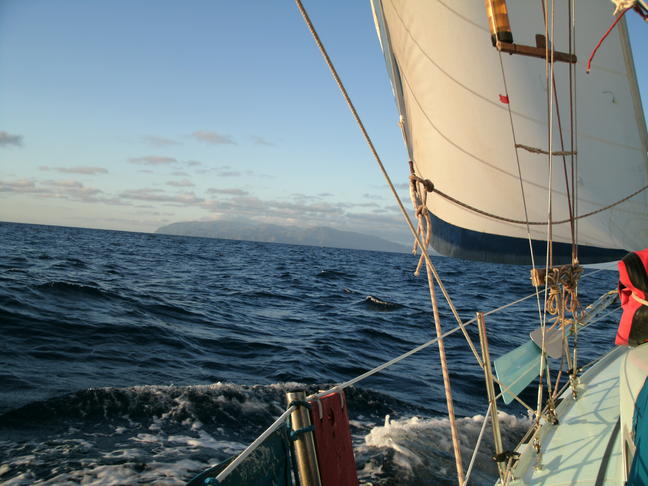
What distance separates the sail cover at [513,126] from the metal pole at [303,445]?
8.62 ft

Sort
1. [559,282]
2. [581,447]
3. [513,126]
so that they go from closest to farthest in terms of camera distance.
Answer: [581,447]
[559,282]
[513,126]

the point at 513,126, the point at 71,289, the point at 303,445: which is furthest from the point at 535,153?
the point at 71,289

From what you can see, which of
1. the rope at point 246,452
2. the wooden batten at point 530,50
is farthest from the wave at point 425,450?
the wooden batten at point 530,50

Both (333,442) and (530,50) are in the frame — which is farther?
(530,50)

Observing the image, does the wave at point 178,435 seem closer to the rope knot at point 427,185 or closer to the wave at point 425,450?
the wave at point 425,450

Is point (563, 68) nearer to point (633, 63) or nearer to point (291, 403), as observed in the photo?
point (633, 63)

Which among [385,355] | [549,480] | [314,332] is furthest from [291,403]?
[314,332]

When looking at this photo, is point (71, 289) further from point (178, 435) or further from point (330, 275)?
point (330, 275)

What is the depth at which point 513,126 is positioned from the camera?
4.00 m

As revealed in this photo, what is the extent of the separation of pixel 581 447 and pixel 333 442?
208cm

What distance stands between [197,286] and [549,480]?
531 inches

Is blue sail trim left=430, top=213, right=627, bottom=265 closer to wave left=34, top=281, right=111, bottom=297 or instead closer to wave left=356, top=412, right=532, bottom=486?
wave left=356, top=412, right=532, bottom=486

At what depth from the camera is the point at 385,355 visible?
8.24 m

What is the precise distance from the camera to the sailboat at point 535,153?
3.33m
